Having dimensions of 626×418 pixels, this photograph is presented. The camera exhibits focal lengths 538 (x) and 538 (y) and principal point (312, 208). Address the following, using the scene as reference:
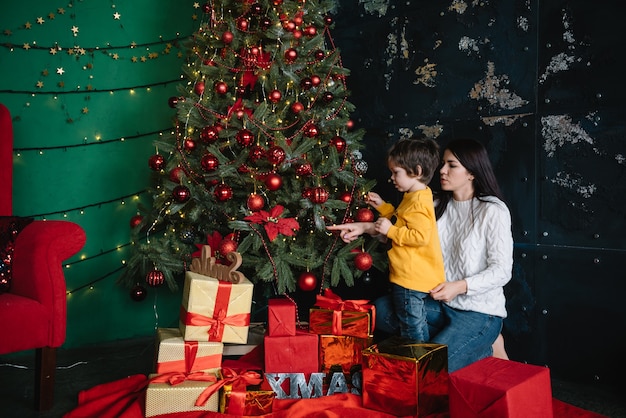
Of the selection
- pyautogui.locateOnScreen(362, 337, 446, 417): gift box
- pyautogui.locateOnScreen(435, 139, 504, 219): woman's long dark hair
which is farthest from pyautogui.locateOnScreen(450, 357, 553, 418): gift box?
pyautogui.locateOnScreen(435, 139, 504, 219): woman's long dark hair

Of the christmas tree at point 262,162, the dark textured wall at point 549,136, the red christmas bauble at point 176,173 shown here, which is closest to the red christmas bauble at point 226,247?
the christmas tree at point 262,162

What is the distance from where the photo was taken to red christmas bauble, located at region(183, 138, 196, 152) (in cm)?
282

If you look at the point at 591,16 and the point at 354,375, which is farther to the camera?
the point at 591,16

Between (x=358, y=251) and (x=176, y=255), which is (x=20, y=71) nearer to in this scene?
(x=176, y=255)

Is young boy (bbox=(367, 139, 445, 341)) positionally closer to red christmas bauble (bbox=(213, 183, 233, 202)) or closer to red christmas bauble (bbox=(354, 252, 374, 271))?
red christmas bauble (bbox=(354, 252, 374, 271))

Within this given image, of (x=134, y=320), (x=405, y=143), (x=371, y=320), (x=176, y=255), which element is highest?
(x=405, y=143)

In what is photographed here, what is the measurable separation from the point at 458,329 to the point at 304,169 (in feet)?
3.42

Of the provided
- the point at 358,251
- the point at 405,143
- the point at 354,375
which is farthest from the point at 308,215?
the point at 354,375

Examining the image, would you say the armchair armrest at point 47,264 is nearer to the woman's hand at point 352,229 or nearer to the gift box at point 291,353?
the gift box at point 291,353

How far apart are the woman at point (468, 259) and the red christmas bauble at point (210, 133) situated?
0.76 meters

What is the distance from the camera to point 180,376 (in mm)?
2143

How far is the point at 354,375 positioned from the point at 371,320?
27 centimetres

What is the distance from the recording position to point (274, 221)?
8.44ft

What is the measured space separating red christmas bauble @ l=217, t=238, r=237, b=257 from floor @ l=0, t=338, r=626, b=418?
85 centimetres
